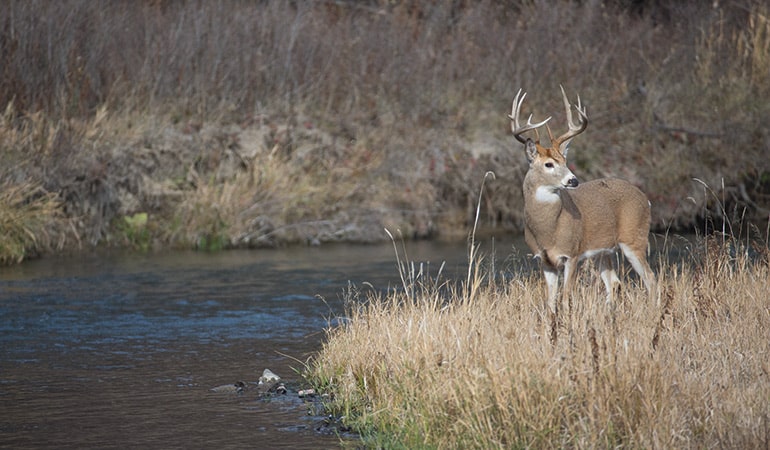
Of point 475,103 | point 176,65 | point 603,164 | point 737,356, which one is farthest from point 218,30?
point 737,356

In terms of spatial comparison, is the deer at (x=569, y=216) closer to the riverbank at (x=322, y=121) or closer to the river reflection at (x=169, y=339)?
the river reflection at (x=169, y=339)

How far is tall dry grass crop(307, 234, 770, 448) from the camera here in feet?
19.6

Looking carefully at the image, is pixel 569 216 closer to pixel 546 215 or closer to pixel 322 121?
pixel 546 215

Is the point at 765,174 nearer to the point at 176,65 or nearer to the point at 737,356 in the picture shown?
the point at 176,65

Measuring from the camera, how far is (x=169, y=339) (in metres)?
10.1

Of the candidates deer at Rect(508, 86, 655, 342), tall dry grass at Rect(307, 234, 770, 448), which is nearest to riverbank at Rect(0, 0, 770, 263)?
deer at Rect(508, 86, 655, 342)

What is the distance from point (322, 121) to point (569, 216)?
9179mm

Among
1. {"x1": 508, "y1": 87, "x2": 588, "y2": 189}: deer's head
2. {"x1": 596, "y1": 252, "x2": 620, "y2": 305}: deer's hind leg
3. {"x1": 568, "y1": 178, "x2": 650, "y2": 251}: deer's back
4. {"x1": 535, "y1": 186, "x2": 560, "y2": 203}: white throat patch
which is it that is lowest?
{"x1": 596, "y1": 252, "x2": 620, "y2": 305}: deer's hind leg

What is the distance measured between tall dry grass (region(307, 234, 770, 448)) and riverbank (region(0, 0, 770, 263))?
773cm

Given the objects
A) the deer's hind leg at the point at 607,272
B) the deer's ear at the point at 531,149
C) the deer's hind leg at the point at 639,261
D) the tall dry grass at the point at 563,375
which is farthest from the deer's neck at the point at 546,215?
the tall dry grass at the point at 563,375

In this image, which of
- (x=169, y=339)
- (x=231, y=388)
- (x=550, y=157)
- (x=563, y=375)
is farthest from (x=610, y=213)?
(x=563, y=375)

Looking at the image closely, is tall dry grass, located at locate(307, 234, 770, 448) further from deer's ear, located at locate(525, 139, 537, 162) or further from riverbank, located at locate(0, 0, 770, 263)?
riverbank, located at locate(0, 0, 770, 263)

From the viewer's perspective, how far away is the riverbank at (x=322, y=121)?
16344 mm

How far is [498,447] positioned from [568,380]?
499 millimetres
